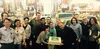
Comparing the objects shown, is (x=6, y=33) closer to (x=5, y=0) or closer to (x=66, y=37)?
(x=5, y=0)

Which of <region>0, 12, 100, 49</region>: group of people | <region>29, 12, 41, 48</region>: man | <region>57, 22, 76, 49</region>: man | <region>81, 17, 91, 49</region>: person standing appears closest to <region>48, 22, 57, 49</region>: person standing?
<region>0, 12, 100, 49</region>: group of people

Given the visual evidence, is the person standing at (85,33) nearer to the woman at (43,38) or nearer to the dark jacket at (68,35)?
the dark jacket at (68,35)

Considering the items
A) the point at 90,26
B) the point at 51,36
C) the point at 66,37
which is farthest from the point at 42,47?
the point at 90,26

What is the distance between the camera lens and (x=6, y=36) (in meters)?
3.67

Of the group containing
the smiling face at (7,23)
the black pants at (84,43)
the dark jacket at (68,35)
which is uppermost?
the smiling face at (7,23)

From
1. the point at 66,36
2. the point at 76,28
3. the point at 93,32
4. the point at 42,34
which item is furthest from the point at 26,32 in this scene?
the point at 93,32

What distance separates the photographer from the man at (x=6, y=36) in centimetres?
366

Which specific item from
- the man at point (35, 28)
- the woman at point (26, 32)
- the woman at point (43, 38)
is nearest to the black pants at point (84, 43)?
the woman at point (43, 38)

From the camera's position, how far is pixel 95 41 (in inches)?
143

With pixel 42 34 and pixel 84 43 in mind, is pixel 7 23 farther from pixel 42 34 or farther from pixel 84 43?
pixel 84 43

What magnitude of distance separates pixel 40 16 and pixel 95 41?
1127 mm

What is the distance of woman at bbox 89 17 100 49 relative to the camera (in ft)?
11.8

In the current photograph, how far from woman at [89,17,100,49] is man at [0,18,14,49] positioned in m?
1.48

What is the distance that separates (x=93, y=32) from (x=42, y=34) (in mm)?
952
